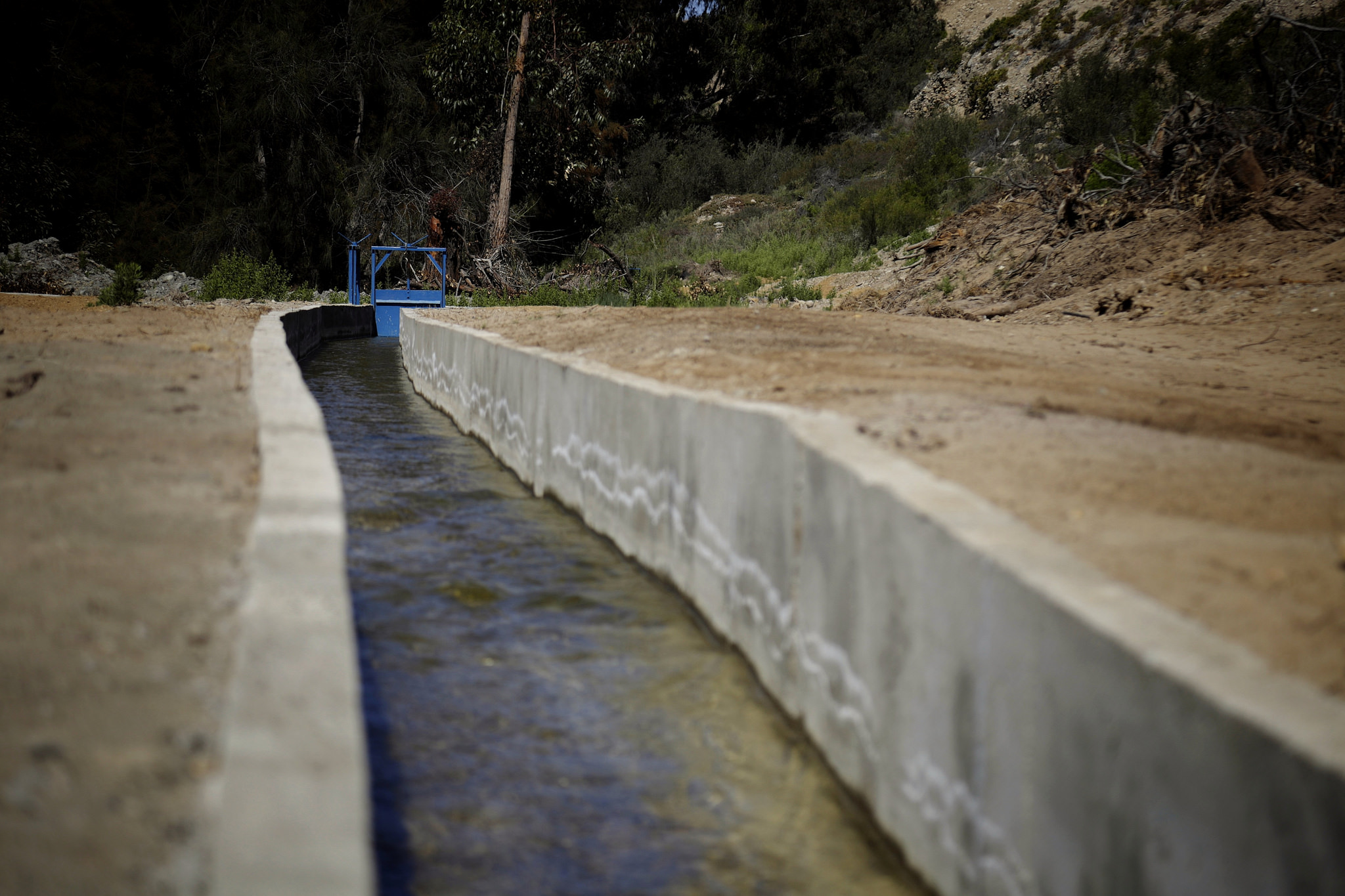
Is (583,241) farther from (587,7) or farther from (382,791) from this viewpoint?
(382,791)

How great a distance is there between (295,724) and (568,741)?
1.65 meters

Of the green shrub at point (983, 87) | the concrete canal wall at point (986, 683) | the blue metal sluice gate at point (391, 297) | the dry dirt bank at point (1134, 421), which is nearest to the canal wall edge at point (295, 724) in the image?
the concrete canal wall at point (986, 683)

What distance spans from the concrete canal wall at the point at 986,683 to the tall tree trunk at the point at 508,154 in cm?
2094

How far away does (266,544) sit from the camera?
269cm

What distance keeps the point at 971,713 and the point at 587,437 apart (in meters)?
3.72

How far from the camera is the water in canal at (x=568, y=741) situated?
9.14 ft

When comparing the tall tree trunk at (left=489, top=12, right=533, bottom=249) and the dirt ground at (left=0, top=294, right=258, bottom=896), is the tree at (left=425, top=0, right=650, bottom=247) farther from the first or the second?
the dirt ground at (left=0, top=294, right=258, bottom=896)

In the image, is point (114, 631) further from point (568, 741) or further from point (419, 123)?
point (419, 123)

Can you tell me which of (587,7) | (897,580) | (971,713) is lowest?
(971,713)

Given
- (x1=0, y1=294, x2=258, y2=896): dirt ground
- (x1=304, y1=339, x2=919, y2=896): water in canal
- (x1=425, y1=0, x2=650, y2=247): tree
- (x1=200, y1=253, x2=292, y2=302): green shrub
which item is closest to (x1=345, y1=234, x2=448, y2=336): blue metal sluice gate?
(x1=200, y1=253, x2=292, y2=302): green shrub

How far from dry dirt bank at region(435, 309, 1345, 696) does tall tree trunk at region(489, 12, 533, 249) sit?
51.5 ft

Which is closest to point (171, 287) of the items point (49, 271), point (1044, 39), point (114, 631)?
point (49, 271)

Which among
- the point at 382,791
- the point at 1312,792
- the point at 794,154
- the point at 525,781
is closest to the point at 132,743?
the point at 382,791

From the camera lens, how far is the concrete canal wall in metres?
1.54
